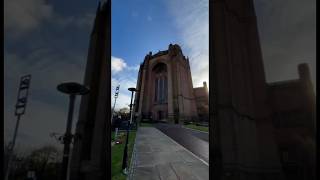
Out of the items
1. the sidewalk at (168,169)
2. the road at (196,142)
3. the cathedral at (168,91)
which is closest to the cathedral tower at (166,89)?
the cathedral at (168,91)

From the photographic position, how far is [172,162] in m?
5.83

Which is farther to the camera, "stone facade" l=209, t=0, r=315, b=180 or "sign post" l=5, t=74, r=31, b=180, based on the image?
"stone facade" l=209, t=0, r=315, b=180

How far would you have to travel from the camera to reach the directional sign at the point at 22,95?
211 centimetres

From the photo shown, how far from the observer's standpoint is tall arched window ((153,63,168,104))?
29.6 meters

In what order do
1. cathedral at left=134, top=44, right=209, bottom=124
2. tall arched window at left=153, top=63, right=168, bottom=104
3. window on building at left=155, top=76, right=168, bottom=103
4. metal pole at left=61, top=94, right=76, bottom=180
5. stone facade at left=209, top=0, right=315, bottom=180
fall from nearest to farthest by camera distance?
stone facade at left=209, top=0, right=315, bottom=180 < metal pole at left=61, top=94, right=76, bottom=180 < cathedral at left=134, top=44, right=209, bottom=124 < tall arched window at left=153, top=63, right=168, bottom=104 < window on building at left=155, top=76, right=168, bottom=103

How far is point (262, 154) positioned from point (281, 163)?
19 cm

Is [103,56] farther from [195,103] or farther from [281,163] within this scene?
[195,103]

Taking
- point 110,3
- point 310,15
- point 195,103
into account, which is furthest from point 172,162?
point 195,103

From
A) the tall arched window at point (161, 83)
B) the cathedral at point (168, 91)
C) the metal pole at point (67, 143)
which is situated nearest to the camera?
the metal pole at point (67, 143)

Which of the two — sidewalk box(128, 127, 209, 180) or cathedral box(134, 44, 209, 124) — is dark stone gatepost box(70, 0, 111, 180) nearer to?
sidewalk box(128, 127, 209, 180)

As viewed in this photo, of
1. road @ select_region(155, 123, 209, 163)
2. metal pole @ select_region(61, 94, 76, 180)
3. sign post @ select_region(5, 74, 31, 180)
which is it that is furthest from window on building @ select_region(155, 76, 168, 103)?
sign post @ select_region(5, 74, 31, 180)

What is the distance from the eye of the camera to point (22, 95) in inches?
84.5

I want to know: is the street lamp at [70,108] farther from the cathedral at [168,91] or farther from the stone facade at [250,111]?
the cathedral at [168,91]

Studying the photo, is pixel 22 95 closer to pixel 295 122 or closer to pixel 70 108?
pixel 70 108
